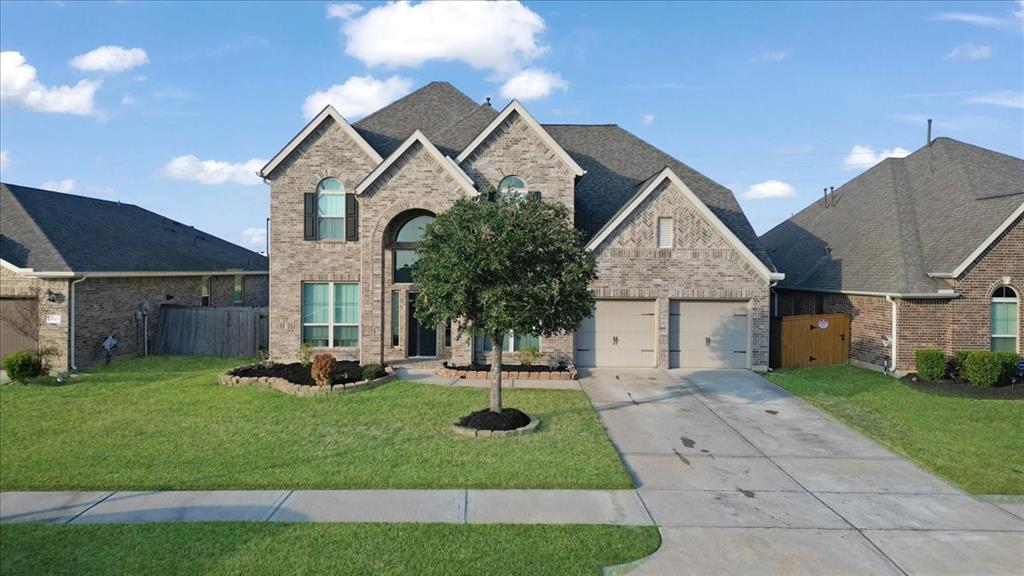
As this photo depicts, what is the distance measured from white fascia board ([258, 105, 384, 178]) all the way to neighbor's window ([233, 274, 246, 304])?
35.9ft

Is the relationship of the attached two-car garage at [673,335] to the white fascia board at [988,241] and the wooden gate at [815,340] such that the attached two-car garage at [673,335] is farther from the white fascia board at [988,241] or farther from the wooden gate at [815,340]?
the white fascia board at [988,241]

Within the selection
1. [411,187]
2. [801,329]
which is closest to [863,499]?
[801,329]

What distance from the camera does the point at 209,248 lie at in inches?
1112

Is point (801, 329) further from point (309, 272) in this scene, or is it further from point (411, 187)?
point (309, 272)

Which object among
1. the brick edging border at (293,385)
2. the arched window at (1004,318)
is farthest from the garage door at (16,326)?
the arched window at (1004,318)

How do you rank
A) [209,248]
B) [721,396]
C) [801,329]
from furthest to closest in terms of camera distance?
[209,248], [801,329], [721,396]

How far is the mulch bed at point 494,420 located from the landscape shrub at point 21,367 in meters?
12.2

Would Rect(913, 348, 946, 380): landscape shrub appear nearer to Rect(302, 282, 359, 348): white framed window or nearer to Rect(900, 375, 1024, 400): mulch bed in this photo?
Rect(900, 375, 1024, 400): mulch bed

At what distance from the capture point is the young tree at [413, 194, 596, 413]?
1127cm

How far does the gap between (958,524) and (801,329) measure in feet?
43.1

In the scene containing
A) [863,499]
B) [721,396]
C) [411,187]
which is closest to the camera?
[863,499]

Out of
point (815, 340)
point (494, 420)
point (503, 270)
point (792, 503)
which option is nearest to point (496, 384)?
point (494, 420)

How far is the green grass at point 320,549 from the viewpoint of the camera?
615cm

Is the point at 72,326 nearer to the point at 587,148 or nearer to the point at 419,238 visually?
the point at 419,238
